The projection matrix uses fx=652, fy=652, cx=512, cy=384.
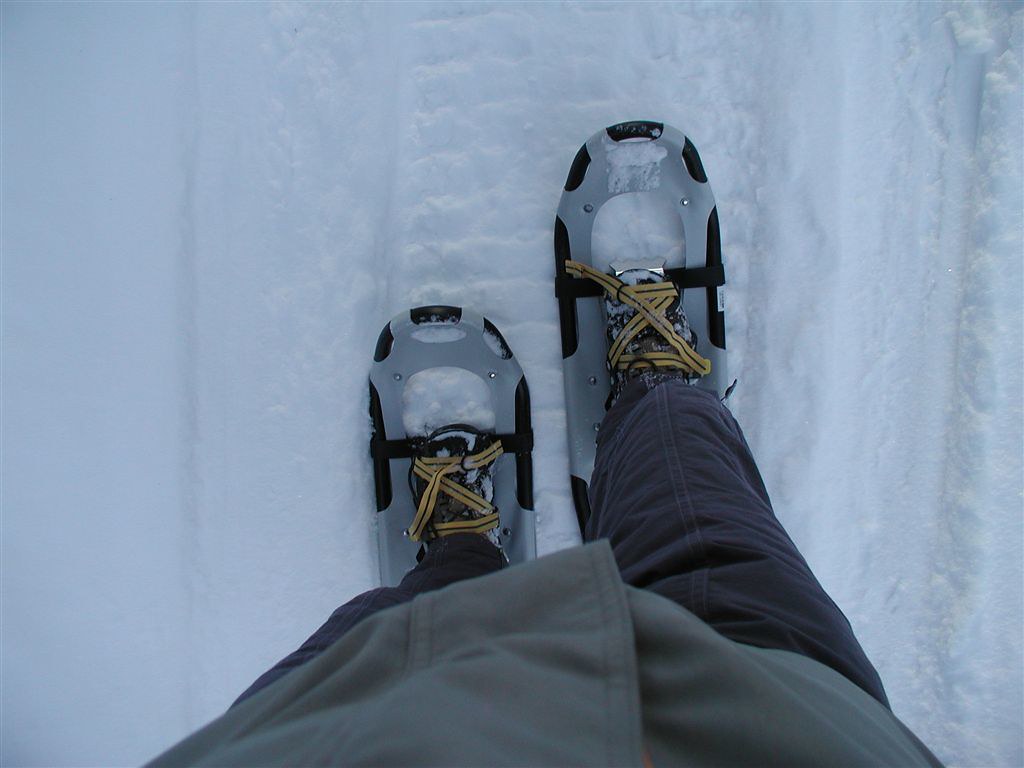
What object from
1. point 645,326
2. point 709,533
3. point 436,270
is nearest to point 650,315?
point 645,326

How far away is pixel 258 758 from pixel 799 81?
97cm

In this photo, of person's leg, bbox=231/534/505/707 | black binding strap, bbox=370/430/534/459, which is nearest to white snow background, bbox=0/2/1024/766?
black binding strap, bbox=370/430/534/459

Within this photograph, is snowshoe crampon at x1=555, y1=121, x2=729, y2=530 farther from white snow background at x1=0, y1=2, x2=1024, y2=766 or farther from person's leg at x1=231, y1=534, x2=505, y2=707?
person's leg at x1=231, y1=534, x2=505, y2=707

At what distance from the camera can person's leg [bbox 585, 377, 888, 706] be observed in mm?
466

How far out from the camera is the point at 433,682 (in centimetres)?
32

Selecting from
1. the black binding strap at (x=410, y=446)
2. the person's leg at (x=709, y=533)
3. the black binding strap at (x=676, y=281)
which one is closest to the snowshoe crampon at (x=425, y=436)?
the black binding strap at (x=410, y=446)

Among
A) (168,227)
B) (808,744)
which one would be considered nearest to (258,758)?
(808,744)

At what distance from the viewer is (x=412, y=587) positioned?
2.30ft

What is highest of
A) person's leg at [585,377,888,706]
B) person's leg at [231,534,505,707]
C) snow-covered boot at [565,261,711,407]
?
snow-covered boot at [565,261,711,407]

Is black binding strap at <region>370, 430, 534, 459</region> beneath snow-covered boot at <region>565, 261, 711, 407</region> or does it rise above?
beneath

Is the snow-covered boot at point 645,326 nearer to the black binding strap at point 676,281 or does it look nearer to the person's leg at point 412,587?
the black binding strap at point 676,281

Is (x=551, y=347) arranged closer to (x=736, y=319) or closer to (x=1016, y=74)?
(x=736, y=319)

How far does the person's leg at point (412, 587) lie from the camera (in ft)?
1.76

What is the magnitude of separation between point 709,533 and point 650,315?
442mm
